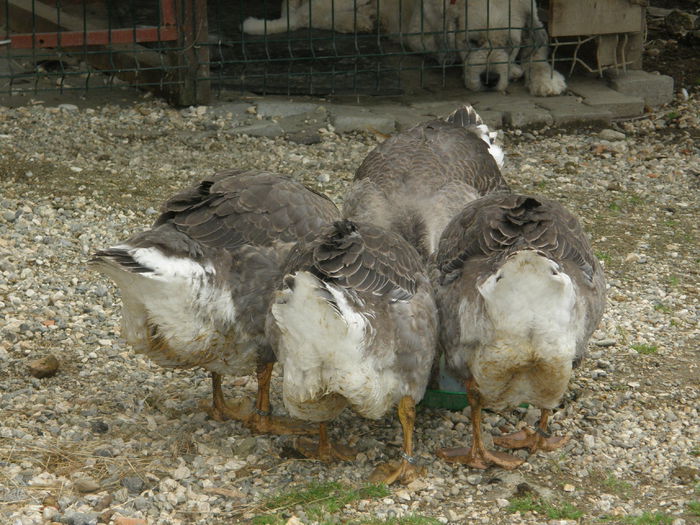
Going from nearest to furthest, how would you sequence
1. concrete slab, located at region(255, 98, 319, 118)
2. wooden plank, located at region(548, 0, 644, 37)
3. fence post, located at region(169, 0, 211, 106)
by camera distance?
fence post, located at region(169, 0, 211, 106) < concrete slab, located at region(255, 98, 319, 118) < wooden plank, located at region(548, 0, 644, 37)

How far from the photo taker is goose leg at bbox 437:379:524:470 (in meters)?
4.56

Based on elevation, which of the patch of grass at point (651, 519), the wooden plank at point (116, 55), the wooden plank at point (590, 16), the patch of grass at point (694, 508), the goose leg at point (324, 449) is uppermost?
the wooden plank at point (590, 16)

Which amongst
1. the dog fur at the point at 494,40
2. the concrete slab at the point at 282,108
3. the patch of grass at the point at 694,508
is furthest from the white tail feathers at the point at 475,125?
the patch of grass at the point at 694,508

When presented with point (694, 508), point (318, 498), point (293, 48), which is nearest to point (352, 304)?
point (318, 498)

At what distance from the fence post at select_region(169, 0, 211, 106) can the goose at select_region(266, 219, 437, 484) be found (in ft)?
16.1

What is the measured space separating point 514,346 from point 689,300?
2641mm

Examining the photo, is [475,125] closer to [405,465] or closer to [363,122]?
[363,122]

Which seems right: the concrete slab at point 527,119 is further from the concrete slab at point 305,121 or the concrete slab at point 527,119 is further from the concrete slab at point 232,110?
the concrete slab at point 232,110

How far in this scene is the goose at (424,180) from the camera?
590 centimetres

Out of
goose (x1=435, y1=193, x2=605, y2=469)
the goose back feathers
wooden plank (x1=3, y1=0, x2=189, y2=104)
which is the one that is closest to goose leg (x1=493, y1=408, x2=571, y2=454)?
goose (x1=435, y1=193, x2=605, y2=469)

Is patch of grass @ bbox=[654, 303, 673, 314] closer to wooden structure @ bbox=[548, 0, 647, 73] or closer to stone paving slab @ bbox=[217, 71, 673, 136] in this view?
stone paving slab @ bbox=[217, 71, 673, 136]

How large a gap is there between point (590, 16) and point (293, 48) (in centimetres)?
320

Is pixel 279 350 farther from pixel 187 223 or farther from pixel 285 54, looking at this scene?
pixel 285 54

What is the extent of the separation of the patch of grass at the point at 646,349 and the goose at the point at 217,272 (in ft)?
6.68
